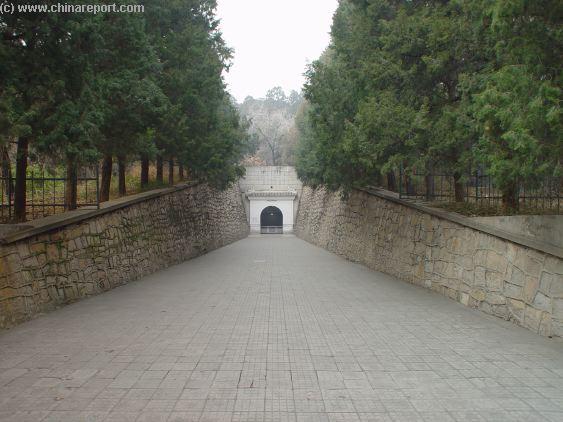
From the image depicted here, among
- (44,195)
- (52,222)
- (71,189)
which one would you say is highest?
(71,189)

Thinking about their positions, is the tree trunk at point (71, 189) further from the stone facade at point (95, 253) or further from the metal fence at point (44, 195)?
the stone facade at point (95, 253)

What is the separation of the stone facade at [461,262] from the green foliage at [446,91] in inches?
40.8

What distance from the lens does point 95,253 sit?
902 centimetres

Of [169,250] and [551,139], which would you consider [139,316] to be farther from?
[169,250]

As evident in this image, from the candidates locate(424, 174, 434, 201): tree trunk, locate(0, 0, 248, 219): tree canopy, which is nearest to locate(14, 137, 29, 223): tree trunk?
locate(0, 0, 248, 219): tree canopy

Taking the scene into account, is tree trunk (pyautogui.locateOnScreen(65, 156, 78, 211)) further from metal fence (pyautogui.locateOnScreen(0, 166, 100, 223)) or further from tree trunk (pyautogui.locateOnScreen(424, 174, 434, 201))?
tree trunk (pyautogui.locateOnScreen(424, 174, 434, 201))

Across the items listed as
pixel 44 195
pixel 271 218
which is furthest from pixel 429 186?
pixel 271 218

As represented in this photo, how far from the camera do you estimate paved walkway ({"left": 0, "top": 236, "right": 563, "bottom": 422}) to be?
3.65 m

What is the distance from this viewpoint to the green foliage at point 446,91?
4809 mm

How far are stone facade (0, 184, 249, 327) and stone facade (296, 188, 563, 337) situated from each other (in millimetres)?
6184

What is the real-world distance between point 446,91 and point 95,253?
7.74 meters

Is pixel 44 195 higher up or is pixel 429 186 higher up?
pixel 429 186

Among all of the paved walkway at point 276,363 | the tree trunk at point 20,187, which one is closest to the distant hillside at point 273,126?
the tree trunk at point 20,187

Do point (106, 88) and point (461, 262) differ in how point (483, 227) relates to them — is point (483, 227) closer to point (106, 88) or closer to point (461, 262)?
point (461, 262)
